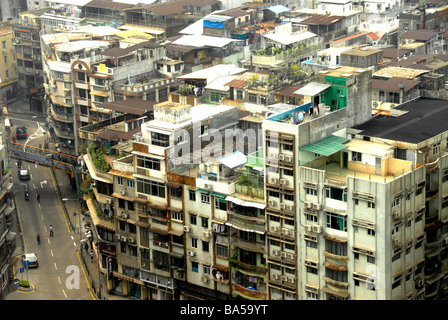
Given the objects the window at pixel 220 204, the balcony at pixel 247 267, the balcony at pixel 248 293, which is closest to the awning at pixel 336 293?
the balcony at pixel 247 267

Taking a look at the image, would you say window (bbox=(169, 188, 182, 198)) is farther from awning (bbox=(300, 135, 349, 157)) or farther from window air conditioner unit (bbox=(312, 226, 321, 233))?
window air conditioner unit (bbox=(312, 226, 321, 233))

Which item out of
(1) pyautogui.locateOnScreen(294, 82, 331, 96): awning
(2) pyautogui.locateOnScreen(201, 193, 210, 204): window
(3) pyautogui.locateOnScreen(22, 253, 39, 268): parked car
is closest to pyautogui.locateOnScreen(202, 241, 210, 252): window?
(2) pyautogui.locateOnScreen(201, 193, 210, 204): window

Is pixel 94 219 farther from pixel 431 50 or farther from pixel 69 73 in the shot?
pixel 431 50

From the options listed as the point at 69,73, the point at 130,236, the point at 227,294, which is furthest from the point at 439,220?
the point at 69,73

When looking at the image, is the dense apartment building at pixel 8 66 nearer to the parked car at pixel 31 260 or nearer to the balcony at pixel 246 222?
the parked car at pixel 31 260

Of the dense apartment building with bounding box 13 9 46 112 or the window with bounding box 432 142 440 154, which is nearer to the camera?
the window with bounding box 432 142 440 154

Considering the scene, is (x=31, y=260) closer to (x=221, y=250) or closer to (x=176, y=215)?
(x=176, y=215)
